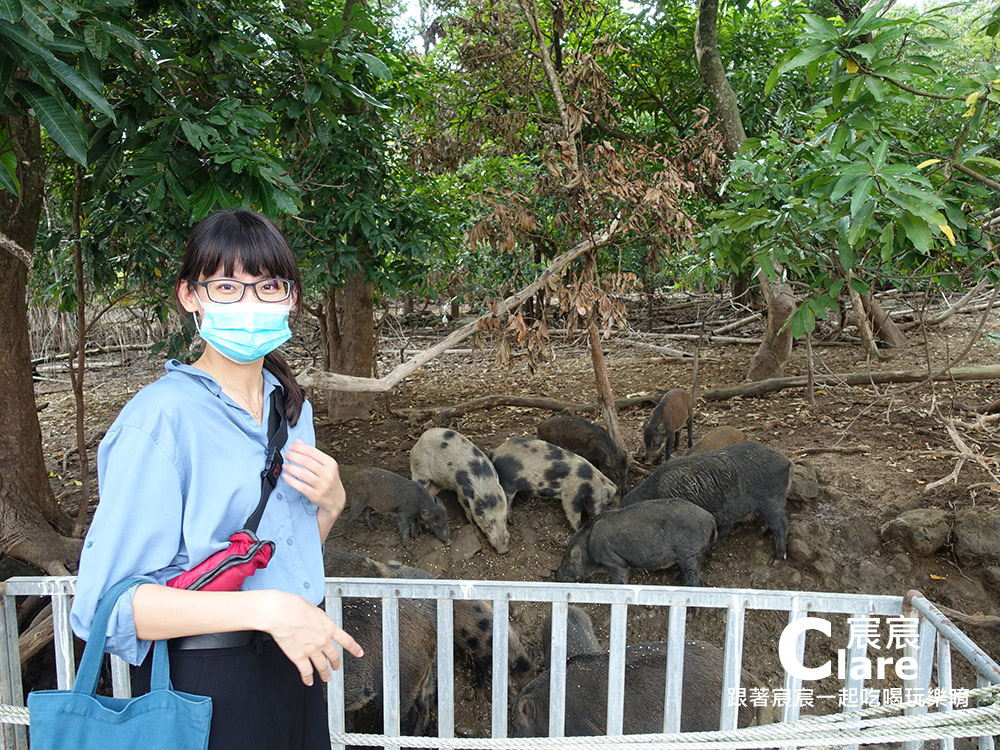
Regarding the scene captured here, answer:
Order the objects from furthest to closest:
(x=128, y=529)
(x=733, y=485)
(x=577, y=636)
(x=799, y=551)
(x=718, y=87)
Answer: (x=718, y=87), (x=733, y=485), (x=799, y=551), (x=577, y=636), (x=128, y=529)

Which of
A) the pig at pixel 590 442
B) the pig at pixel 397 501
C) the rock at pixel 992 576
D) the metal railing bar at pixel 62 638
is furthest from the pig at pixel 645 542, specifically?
the metal railing bar at pixel 62 638

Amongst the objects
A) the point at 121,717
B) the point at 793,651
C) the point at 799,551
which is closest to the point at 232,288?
the point at 121,717

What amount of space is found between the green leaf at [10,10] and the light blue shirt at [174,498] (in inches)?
51.8

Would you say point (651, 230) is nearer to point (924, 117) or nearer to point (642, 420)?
point (642, 420)

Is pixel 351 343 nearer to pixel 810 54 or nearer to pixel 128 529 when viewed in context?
pixel 810 54

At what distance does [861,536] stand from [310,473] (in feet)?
14.9

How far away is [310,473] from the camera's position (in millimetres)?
1450

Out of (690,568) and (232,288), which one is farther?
(690,568)

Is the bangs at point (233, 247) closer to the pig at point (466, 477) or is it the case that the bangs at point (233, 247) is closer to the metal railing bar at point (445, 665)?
the metal railing bar at point (445, 665)

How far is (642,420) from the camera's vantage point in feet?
25.5

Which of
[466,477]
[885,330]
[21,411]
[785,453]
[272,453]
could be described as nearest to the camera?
[272,453]

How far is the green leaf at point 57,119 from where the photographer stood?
7.53ft

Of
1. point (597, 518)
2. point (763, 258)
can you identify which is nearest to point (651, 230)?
point (763, 258)

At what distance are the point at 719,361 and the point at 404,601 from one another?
7173 millimetres
